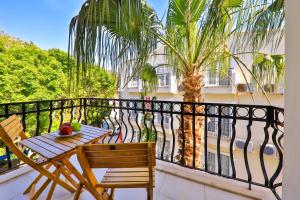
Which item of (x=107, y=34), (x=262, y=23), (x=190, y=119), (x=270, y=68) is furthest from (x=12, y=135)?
(x=270, y=68)

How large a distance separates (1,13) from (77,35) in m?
10.9

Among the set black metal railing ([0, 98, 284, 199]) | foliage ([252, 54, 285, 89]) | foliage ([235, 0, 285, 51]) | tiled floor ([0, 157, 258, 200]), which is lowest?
tiled floor ([0, 157, 258, 200])

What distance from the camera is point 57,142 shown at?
1.71 meters

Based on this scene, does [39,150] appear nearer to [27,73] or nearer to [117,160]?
[117,160]

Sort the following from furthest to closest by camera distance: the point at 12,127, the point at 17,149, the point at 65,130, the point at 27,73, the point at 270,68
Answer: the point at 27,73 → the point at 270,68 → the point at 65,130 → the point at 12,127 → the point at 17,149

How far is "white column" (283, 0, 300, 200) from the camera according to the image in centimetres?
94

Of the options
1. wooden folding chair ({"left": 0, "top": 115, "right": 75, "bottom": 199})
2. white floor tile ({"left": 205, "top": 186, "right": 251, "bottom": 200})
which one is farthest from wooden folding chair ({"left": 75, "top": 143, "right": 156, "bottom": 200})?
white floor tile ({"left": 205, "top": 186, "right": 251, "bottom": 200})

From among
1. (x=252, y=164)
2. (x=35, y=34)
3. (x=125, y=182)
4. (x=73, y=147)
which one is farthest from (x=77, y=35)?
(x=35, y=34)

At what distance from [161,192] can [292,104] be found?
1.52 meters

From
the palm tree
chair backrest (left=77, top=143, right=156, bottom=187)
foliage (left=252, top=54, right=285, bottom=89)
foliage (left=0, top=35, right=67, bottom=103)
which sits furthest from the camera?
foliage (left=0, top=35, right=67, bottom=103)

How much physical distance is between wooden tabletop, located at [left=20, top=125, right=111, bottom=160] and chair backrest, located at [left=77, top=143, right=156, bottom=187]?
362mm

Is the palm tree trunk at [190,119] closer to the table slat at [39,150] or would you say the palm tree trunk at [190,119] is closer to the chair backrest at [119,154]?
the chair backrest at [119,154]

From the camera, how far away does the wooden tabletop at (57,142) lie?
150 cm

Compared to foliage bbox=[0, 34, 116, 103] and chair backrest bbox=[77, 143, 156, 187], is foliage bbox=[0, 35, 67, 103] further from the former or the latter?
chair backrest bbox=[77, 143, 156, 187]
